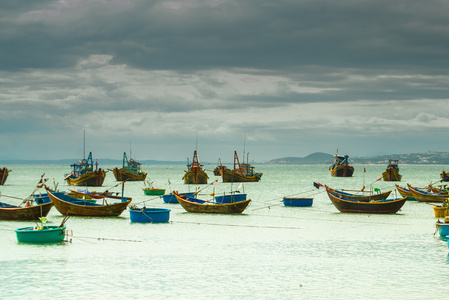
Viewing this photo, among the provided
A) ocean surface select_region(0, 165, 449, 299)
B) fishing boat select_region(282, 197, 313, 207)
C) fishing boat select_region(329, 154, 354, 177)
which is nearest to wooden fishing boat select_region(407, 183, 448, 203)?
fishing boat select_region(282, 197, 313, 207)

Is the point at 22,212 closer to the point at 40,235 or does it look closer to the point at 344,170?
the point at 40,235

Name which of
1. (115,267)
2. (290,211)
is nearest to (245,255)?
(115,267)

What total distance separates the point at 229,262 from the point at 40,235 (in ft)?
35.5

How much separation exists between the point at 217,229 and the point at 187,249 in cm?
873

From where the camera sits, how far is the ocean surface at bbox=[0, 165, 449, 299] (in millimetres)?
22047

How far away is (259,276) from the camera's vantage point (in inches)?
963

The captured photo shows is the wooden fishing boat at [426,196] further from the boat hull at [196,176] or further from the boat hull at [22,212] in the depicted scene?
the boat hull at [196,176]

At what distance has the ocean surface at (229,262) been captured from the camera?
22.0 m

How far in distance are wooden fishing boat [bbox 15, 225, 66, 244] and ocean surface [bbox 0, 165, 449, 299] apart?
0.53 metres

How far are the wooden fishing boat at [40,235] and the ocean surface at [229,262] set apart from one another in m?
0.53

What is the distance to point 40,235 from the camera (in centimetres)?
3119

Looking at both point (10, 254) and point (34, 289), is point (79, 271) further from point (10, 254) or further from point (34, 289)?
point (10, 254)

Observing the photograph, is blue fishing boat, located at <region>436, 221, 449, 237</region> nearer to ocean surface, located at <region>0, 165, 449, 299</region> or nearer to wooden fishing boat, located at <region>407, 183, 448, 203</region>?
ocean surface, located at <region>0, 165, 449, 299</region>

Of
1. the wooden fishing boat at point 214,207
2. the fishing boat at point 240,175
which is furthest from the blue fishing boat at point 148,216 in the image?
the fishing boat at point 240,175
